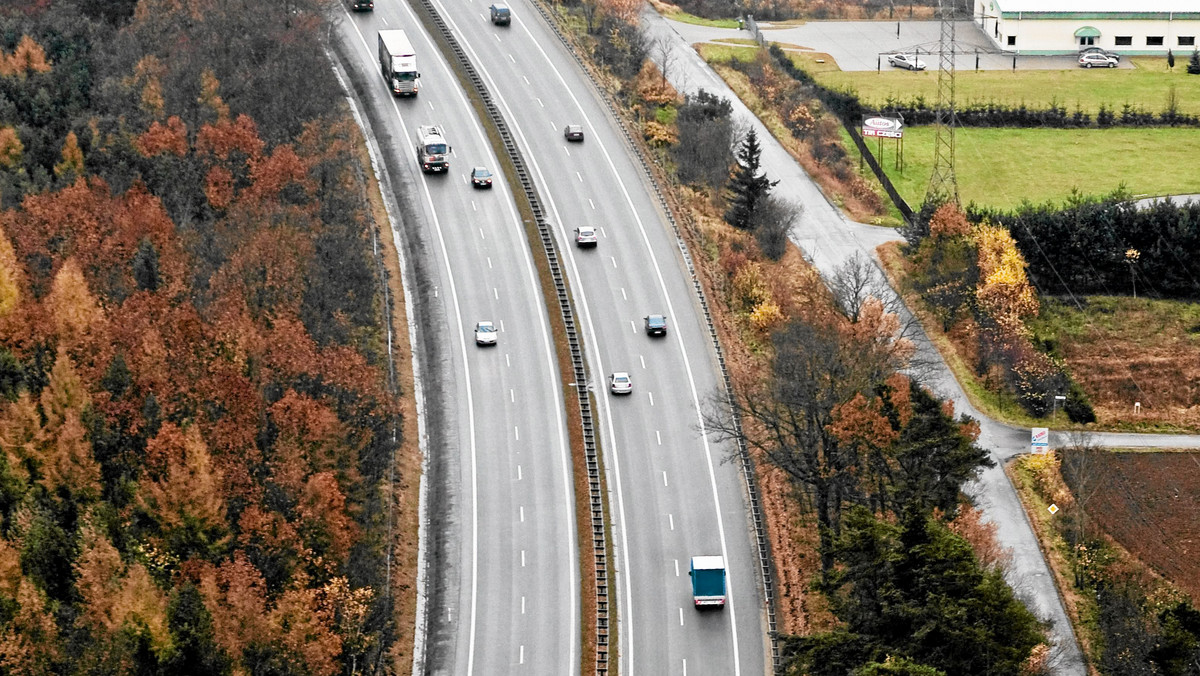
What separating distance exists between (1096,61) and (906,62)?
64.0 ft

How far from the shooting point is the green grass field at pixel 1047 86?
16512 cm

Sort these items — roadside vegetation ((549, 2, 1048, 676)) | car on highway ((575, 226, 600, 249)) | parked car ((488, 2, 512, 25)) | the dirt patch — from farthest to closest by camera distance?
1. parked car ((488, 2, 512, 25))
2. car on highway ((575, 226, 600, 249))
3. the dirt patch
4. roadside vegetation ((549, 2, 1048, 676))

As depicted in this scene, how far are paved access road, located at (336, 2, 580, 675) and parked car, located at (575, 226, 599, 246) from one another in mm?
4228

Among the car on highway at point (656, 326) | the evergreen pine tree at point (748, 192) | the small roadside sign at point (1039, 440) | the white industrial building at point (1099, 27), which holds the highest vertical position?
the white industrial building at point (1099, 27)

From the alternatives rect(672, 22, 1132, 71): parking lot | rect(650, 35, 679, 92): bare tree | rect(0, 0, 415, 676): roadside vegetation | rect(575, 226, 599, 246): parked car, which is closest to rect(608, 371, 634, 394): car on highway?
rect(0, 0, 415, 676): roadside vegetation

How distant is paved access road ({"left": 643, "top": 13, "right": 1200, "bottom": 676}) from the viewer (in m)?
101

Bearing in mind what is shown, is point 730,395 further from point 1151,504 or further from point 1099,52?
point 1099,52

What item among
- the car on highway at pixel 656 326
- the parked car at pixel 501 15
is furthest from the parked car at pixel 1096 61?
the car on highway at pixel 656 326

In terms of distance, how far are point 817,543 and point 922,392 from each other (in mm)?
11962

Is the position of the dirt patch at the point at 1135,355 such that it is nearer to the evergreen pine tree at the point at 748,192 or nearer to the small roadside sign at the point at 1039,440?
the small roadside sign at the point at 1039,440

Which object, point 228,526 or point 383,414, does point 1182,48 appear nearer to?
point 383,414

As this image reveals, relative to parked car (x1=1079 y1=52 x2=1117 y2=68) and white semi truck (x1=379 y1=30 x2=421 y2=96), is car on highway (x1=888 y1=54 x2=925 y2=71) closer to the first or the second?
parked car (x1=1079 y1=52 x2=1117 y2=68)

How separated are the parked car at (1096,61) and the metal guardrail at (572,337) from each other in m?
63.1

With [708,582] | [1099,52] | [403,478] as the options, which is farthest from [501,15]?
[708,582]
